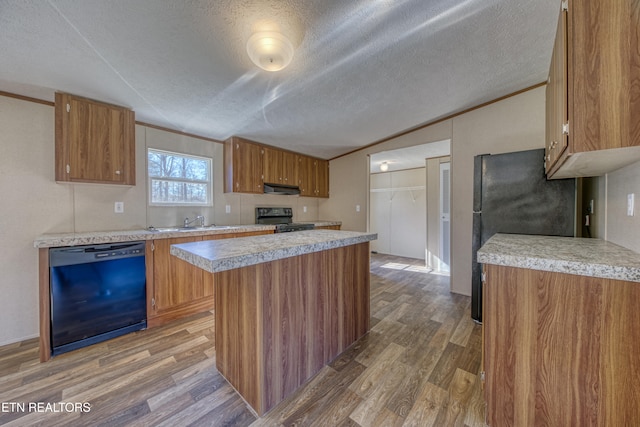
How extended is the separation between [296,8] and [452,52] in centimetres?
135

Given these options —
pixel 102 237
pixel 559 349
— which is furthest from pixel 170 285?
pixel 559 349

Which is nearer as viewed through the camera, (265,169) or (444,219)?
(265,169)

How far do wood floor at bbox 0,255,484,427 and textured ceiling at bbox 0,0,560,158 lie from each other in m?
2.26

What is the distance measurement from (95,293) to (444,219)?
5051mm

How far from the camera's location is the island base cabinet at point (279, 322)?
137cm

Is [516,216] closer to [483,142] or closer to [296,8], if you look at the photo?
[483,142]

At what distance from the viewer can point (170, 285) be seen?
253 centimetres

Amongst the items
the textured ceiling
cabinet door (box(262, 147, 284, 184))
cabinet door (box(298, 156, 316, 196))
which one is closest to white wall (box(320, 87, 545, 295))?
the textured ceiling

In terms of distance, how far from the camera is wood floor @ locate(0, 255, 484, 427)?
4.44 ft

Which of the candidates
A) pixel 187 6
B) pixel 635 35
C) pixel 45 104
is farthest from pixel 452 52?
pixel 45 104

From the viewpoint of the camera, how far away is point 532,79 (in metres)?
2.53

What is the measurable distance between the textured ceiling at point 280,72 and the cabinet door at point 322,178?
208 centimetres

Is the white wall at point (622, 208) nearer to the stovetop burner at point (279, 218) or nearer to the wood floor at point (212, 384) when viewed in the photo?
the wood floor at point (212, 384)

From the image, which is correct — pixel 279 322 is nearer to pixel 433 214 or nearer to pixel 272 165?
pixel 272 165
